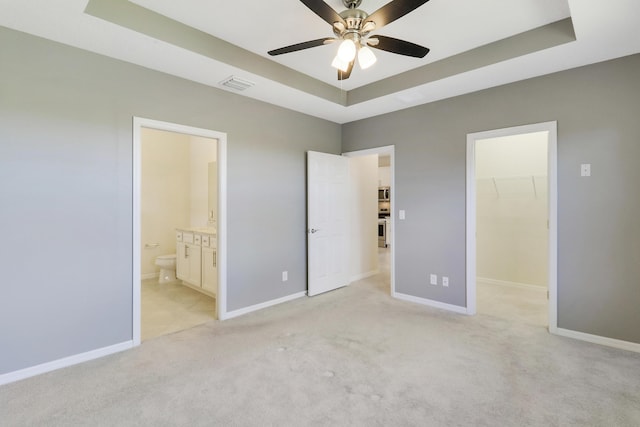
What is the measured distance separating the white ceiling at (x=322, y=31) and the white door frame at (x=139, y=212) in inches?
20.3

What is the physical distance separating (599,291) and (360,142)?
10.6 feet

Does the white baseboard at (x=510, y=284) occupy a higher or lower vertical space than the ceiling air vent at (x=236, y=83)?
lower

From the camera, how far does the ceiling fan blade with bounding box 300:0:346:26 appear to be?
172cm

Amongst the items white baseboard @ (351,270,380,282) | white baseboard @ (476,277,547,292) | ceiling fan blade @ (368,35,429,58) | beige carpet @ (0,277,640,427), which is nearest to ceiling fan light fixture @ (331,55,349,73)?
ceiling fan blade @ (368,35,429,58)

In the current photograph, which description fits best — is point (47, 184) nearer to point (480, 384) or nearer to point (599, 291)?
point (480, 384)

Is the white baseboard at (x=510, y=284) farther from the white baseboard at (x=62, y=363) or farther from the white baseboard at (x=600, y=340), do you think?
the white baseboard at (x=62, y=363)

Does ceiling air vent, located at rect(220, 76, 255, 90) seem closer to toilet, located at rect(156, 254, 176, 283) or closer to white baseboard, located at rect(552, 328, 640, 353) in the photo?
toilet, located at rect(156, 254, 176, 283)

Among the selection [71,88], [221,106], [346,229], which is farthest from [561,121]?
[71,88]

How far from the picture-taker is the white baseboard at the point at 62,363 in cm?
225

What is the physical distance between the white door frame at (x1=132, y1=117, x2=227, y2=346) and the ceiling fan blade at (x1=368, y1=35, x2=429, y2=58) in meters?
1.98

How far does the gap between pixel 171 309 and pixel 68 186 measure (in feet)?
6.37

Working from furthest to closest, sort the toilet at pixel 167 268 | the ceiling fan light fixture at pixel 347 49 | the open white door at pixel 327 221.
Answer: the toilet at pixel 167 268 → the open white door at pixel 327 221 → the ceiling fan light fixture at pixel 347 49

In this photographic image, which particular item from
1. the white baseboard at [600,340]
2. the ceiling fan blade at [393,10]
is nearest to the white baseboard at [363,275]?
the white baseboard at [600,340]

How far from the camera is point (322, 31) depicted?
2.63 m
